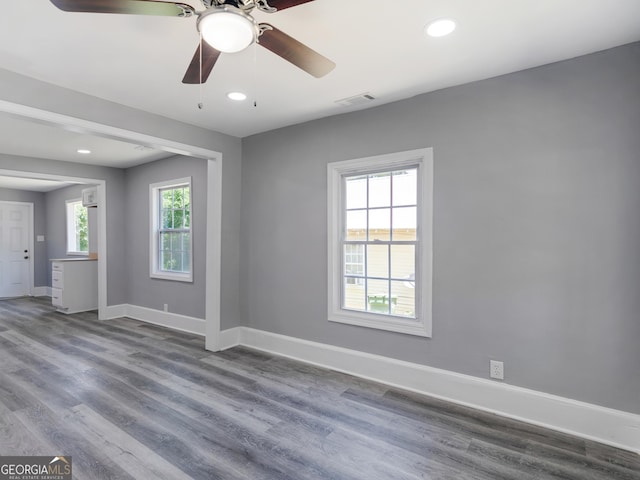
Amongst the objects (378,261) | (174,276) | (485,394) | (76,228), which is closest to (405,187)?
(378,261)

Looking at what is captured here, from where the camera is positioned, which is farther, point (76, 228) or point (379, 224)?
point (76, 228)

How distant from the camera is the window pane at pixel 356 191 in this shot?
346 cm

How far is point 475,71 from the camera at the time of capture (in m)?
2.57

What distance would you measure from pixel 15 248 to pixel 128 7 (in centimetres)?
919

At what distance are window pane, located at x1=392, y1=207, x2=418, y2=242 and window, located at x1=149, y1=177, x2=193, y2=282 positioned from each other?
10.4 feet

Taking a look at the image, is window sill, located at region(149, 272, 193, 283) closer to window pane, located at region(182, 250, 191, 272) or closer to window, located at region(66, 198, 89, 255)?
window pane, located at region(182, 250, 191, 272)

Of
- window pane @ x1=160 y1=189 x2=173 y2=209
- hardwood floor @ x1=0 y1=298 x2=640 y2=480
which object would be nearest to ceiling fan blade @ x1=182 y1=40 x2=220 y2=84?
hardwood floor @ x1=0 y1=298 x2=640 y2=480

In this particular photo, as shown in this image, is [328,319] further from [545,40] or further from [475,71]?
[545,40]

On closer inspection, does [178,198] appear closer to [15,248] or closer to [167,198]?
[167,198]

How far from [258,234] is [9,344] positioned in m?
3.51

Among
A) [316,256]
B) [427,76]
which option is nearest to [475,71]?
[427,76]

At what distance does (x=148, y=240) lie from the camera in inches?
220

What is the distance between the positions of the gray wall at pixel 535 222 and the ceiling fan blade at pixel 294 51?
147cm

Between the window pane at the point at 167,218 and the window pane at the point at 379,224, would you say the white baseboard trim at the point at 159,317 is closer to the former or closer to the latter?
the window pane at the point at 167,218
